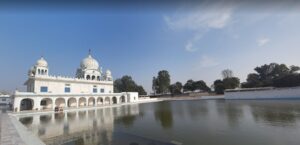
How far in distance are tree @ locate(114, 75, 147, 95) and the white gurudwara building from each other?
15.0 meters

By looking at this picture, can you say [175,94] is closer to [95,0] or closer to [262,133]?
[262,133]

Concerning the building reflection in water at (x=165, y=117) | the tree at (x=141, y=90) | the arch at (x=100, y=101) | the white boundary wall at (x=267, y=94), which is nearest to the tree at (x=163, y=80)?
the tree at (x=141, y=90)

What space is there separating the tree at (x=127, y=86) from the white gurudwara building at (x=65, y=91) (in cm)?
1504

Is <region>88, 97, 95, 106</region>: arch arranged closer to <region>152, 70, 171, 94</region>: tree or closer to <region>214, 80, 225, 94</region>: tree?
<region>152, 70, 171, 94</region>: tree

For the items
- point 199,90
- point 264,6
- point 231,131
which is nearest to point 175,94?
point 199,90

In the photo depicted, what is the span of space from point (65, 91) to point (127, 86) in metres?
27.8

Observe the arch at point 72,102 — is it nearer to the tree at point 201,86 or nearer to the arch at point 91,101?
the arch at point 91,101

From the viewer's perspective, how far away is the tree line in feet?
151

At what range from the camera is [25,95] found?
23.4m

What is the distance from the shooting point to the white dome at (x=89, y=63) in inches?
1476

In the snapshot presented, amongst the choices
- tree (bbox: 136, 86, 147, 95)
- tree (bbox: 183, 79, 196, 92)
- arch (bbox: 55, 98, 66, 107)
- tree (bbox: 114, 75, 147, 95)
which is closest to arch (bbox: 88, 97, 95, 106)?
arch (bbox: 55, 98, 66, 107)

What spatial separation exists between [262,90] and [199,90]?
1254 inches

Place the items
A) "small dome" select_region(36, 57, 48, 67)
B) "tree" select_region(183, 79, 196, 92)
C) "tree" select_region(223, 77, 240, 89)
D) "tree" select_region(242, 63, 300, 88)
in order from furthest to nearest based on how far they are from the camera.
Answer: "tree" select_region(183, 79, 196, 92) → "tree" select_region(223, 77, 240, 89) → "tree" select_region(242, 63, 300, 88) → "small dome" select_region(36, 57, 48, 67)

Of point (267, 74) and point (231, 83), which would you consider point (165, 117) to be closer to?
point (231, 83)
